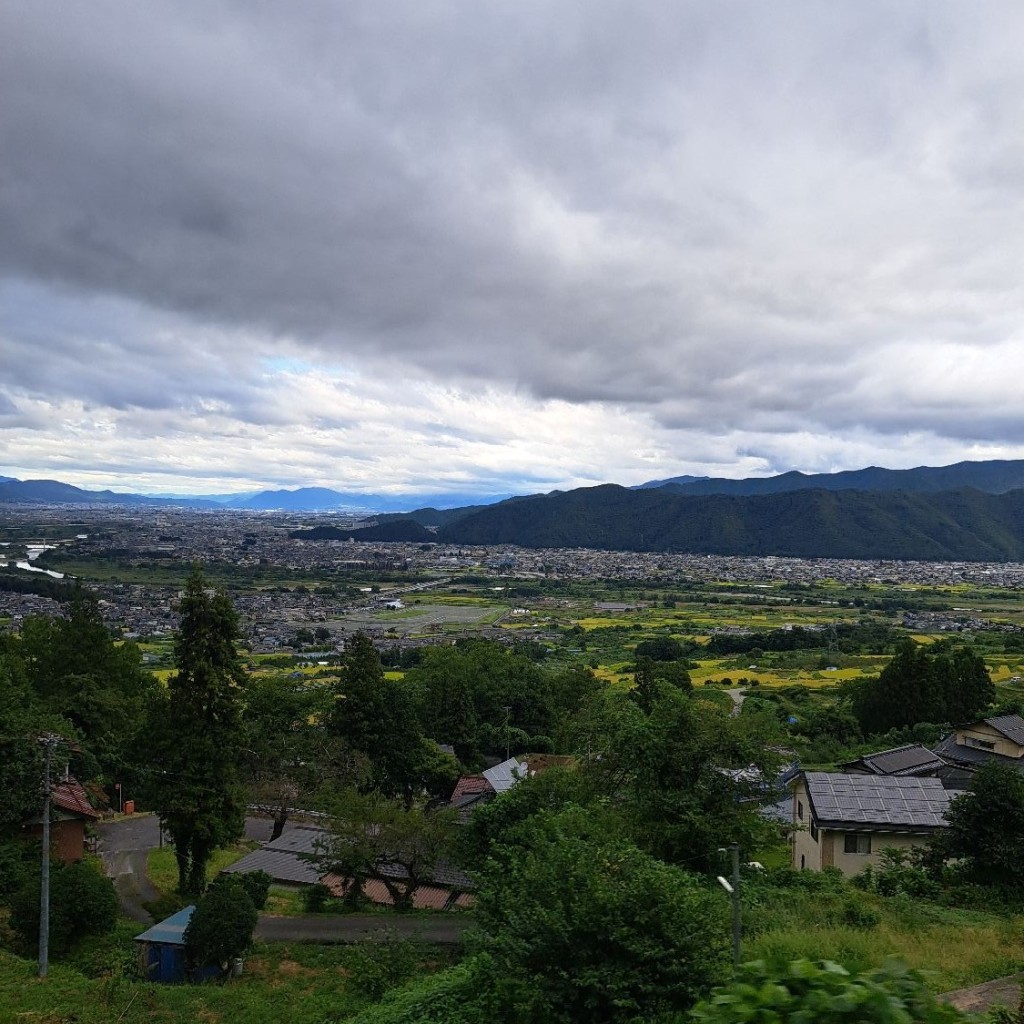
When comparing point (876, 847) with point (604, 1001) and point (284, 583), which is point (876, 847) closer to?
point (604, 1001)

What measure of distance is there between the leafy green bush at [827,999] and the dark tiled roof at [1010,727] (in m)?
27.1

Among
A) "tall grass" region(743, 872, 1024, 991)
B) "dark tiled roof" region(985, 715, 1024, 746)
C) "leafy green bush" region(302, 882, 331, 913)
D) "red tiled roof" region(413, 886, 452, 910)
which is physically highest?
"tall grass" region(743, 872, 1024, 991)

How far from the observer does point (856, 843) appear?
54.0ft

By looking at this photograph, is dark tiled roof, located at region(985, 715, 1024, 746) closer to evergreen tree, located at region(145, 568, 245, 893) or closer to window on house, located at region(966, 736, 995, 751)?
window on house, located at region(966, 736, 995, 751)

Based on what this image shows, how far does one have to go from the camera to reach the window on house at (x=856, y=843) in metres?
16.4

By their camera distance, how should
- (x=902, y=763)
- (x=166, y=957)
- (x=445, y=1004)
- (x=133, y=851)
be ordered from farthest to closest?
(x=902, y=763)
(x=133, y=851)
(x=166, y=957)
(x=445, y=1004)

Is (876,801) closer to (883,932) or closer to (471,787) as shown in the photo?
(883,932)

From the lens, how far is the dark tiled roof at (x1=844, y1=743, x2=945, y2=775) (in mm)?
22938

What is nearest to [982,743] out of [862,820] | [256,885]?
[862,820]

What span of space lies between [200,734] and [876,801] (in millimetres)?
15557

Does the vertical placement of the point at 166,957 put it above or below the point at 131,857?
above

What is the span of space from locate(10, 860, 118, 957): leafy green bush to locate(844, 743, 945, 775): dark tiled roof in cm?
2045

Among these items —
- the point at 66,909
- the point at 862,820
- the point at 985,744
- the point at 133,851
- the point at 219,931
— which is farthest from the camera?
the point at 985,744

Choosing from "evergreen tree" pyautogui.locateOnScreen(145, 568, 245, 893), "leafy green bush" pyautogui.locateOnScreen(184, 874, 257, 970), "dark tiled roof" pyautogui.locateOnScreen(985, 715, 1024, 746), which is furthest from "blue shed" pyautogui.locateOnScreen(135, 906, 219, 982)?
"dark tiled roof" pyautogui.locateOnScreen(985, 715, 1024, 746)
